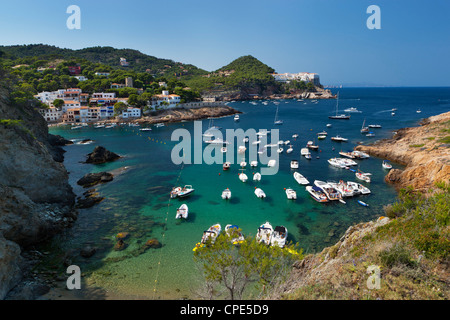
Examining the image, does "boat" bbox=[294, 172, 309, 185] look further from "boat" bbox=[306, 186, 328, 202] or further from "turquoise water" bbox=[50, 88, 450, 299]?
"boat" bbox=[306, 186, 328, 202]

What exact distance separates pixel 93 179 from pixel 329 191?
114ft

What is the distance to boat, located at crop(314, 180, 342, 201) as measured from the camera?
3005 centimetres

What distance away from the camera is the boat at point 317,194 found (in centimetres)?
2971

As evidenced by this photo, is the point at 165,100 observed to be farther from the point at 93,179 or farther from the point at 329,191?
the point at 329,191

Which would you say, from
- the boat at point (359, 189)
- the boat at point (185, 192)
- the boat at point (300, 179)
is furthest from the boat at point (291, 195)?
the boat at point (185, 192)

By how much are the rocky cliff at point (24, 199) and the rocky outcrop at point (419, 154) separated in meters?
40.2

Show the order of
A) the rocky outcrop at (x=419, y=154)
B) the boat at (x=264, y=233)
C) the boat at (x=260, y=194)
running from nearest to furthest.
Answer: 1. the boat at (x=264, y=233)
2. the rocky outcrop at (x=419, y=154)
3. the boat at (x=260, y=194)

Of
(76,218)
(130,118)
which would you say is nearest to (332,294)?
(76,218)

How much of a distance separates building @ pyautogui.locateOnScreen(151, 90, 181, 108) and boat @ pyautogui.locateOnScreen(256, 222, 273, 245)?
283ft

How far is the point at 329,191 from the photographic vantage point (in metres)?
31.2

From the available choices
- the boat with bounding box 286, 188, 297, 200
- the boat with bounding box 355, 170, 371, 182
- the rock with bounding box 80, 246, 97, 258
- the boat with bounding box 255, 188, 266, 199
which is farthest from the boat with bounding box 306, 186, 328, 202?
the rock with bounding box 80, 246, 97, 258

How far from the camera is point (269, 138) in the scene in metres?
64.1

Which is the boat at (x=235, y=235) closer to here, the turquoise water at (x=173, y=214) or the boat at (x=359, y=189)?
the turquoise water at (x=173, y=214)
